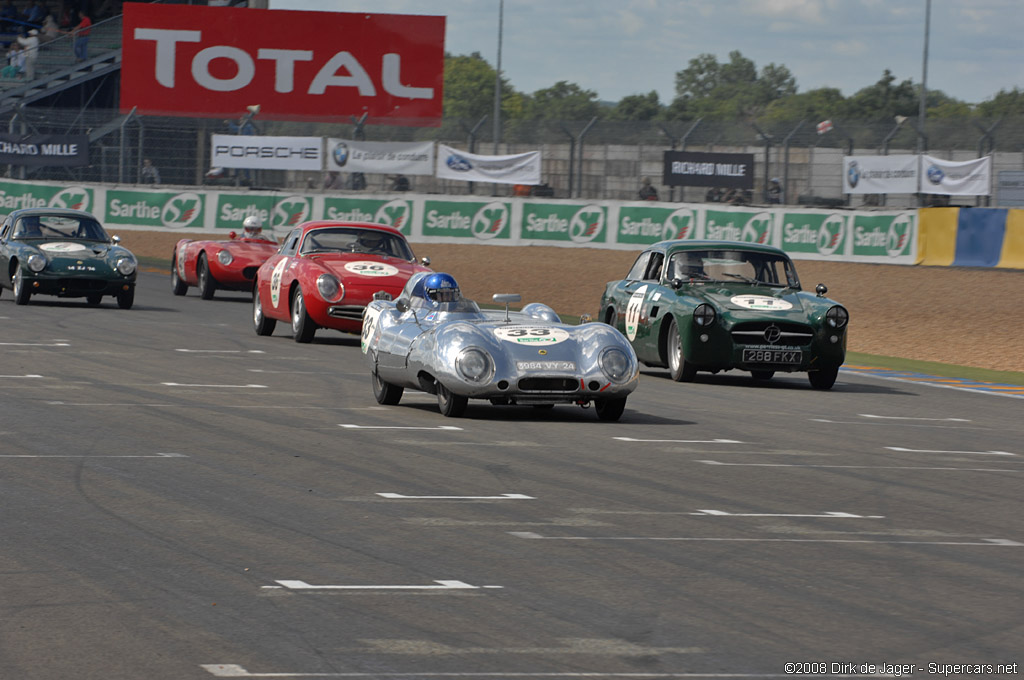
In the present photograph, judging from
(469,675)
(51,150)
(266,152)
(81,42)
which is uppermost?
(81,42)

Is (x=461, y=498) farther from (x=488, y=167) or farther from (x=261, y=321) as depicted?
(x=488, y=167)

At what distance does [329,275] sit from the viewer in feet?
56.7

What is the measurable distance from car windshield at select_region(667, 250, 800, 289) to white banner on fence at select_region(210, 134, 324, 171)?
76.8 feet

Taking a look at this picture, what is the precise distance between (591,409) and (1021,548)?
5843 mm

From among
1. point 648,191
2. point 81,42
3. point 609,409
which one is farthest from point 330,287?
A: point 81,42

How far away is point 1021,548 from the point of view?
24.4 feet

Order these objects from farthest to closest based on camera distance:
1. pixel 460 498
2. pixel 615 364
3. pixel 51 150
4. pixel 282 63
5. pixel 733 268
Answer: pixel 282 63 < pixel 51 150 < pixel 733 268 < pixel 615 364 < pixel 460 498

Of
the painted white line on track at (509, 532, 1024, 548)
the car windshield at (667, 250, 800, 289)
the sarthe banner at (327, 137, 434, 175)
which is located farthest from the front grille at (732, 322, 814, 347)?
the sarthe banner at (327, 137, 434, 175)

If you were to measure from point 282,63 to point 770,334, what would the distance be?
36.9 metres

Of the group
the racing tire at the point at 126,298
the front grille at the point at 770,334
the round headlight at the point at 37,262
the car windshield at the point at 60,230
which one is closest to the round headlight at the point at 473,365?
the front grille at the point at 770,334

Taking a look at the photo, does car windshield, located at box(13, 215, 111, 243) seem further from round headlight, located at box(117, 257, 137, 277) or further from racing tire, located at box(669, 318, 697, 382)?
racing tire, located at box(669, 318, 697, 382)

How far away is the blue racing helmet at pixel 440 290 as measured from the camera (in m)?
12.8

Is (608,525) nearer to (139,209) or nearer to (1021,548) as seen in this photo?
(1021,548)

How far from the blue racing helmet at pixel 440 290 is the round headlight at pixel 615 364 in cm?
161
